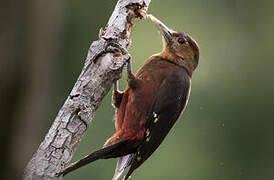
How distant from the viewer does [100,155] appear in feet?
11.2

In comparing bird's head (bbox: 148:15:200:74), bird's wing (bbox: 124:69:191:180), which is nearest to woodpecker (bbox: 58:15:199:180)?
bird's wing (bbox: 124:69:191:180)

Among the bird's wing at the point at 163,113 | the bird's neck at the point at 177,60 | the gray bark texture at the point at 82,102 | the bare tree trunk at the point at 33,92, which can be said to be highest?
the bare tree trunk at the point at 33,92

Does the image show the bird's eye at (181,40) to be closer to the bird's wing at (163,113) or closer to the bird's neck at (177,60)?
the bird's neck at (177,60)

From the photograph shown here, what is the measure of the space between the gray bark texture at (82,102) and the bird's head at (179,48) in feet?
3.41

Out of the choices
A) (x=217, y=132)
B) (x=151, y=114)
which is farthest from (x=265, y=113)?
(x=151, y=114)

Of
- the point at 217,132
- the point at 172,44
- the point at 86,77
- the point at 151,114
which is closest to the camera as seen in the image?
the point at 86,77

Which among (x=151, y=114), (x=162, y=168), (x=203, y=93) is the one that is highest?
(x=151, y=114)

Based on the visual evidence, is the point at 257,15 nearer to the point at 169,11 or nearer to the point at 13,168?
the point at 169,11

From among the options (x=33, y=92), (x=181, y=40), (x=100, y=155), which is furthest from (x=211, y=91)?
(x=33, y=92)

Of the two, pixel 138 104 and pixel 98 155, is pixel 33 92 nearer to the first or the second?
pixel 98 155

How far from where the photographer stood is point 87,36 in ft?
22.7

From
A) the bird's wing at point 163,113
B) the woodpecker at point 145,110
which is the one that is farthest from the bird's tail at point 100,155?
the bird's wing at point 163,113

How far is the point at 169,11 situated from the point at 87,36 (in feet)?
4.90

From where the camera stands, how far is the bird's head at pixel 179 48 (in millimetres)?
4555
